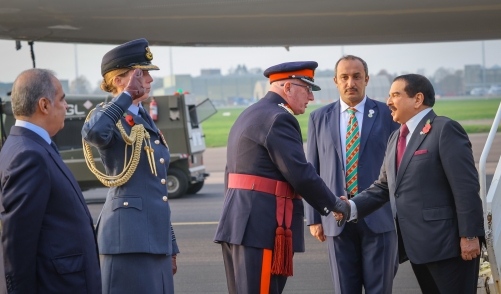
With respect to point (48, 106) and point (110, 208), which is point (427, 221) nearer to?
point (110, 208)

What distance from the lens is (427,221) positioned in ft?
12.6

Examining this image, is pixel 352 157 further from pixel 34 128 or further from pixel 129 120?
pixel 34 128

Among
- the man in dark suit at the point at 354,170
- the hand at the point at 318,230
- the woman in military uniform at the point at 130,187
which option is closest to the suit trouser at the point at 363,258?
the man in dark suit at the point at 354,170

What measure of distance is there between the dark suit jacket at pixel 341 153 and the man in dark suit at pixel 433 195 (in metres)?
0.44

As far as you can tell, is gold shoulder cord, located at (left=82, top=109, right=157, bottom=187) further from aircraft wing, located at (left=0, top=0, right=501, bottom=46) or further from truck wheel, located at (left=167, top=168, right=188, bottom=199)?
truck wheel, located at (left=167, top=168, right=188, bottom=199)

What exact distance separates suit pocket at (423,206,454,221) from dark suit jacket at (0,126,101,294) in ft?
6.16

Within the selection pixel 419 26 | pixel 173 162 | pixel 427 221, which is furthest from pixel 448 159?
pixel 173 162

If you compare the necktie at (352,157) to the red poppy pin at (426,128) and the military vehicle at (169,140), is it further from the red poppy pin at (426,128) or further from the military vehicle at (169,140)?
the military vehicle at (169,140)

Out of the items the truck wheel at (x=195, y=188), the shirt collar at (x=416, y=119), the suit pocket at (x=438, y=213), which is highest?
the shirt collar at (x=416, y=119)

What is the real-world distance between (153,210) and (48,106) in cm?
92

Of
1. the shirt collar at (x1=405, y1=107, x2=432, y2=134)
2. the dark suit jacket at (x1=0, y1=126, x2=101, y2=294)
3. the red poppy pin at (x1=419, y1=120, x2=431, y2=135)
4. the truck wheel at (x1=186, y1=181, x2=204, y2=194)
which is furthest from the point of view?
the truck wheel at (x1=186, y1=181, x2=204, y2=194)

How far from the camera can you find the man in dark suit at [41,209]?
2.61 metres

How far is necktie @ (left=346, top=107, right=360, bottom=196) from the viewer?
4.53 m

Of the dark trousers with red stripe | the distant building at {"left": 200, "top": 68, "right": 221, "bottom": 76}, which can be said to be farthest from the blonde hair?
the distant building at {"left": 200, "top": 68, "right": 221, "bottom": 76}
